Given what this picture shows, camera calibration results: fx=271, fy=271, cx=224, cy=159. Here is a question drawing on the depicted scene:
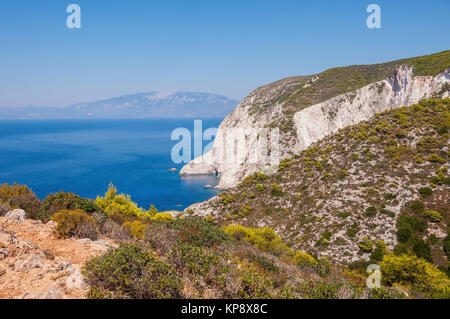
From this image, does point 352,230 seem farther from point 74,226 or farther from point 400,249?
point 74,226

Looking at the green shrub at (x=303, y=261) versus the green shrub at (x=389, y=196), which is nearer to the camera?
the green shrub at (x=303, y=261)

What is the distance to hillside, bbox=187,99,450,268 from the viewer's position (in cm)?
2150

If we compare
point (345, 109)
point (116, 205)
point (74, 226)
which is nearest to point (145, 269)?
point (74, 226)

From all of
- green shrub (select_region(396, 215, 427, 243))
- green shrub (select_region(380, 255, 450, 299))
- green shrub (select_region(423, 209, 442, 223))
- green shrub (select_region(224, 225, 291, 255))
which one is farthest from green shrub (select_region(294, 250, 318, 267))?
green shrub (select_region(423, 209, 442, 223))

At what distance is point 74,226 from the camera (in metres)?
12.9

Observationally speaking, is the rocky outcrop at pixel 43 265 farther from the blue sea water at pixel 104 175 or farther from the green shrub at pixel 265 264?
the blue sea water at pixel 104 175

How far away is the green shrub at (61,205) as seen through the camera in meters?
15.7

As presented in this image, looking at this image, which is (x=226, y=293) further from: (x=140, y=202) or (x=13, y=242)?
(x=140, y=202)

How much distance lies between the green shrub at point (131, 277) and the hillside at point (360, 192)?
1612cm

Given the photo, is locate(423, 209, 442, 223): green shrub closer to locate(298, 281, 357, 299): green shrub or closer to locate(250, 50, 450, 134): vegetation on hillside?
locate(298, 281, 357, 299): green shrub

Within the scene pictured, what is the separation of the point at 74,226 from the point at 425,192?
26659 mm

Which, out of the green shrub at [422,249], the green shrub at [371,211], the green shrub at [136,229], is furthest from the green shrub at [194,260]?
the green shrub at [371,211]
